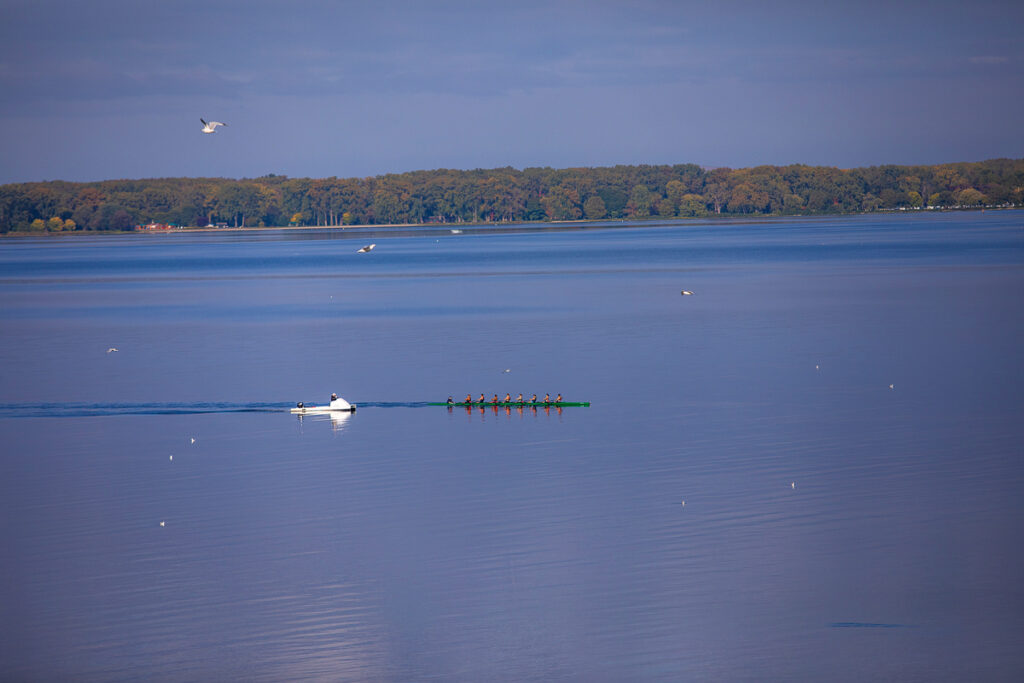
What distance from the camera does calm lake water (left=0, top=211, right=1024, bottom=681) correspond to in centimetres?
1659

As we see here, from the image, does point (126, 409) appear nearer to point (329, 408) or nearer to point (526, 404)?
point (329, 408)

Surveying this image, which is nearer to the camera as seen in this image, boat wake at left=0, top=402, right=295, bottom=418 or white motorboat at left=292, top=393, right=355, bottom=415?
white motorboat at left=292, top=393, right=355, bottom=415

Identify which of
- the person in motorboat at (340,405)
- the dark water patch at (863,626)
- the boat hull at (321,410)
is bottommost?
the dark water patch at (863,626)

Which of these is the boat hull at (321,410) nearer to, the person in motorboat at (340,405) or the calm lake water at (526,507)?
the person in motorboat at (340,405)

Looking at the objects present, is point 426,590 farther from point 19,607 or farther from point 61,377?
point 61,377

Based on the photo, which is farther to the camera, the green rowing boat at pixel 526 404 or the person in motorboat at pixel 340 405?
the person in motorboat at pixel 340 405

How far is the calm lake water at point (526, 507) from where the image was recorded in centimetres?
1659

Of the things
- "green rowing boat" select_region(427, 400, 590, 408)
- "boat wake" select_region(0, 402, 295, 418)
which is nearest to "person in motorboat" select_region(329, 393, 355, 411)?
"boat wake" select_region(0, 402, 295, 418)

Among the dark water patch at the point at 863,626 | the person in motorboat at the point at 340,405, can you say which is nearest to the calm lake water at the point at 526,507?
the dark water patch at the point at 863,626

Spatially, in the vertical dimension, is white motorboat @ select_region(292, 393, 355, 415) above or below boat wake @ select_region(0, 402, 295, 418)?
above

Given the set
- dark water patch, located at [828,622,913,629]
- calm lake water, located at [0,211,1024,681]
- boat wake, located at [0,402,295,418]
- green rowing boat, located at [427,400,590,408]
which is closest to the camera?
calm lake water, located at [0,211,1024,681]

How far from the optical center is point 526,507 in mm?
22812

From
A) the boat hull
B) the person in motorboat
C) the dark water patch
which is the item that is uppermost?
the person in motorboat

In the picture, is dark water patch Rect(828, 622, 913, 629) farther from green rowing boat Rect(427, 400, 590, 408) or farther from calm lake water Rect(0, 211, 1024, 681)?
green rowing boat Rect(427, 400, 590, 408)
